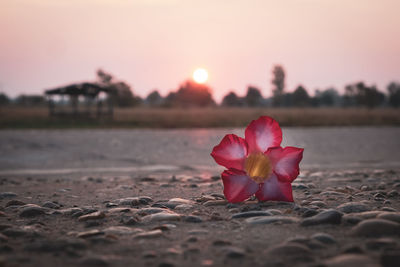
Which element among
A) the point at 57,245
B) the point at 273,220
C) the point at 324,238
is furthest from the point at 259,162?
the point at 57,245

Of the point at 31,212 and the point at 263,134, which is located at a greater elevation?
the point at 263,134

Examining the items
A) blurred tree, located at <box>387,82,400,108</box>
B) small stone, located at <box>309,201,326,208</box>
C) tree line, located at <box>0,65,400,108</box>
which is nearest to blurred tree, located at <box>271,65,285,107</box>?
tree line, located at <box>0,65,400,108</box>

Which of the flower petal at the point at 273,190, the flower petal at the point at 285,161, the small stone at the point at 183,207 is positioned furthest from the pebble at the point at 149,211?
the flower petal at the point at 285,161

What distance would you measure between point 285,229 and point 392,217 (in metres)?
0.52

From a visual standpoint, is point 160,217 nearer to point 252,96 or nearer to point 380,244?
point 380,244

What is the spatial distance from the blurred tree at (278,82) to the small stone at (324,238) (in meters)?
71.7

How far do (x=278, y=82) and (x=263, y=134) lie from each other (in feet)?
245

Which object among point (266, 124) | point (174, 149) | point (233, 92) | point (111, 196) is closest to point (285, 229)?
point (266, 124)

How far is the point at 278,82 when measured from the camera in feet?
246

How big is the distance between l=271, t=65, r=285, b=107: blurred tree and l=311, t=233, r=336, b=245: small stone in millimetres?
71699

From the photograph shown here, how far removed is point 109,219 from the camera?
7.61 feet

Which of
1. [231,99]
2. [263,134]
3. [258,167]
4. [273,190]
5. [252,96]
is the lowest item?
[273,190]

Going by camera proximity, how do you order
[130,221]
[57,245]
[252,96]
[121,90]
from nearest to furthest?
[57,245] < [130,221] < [121,90] < [252,96]

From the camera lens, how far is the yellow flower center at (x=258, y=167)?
8.36 ft
